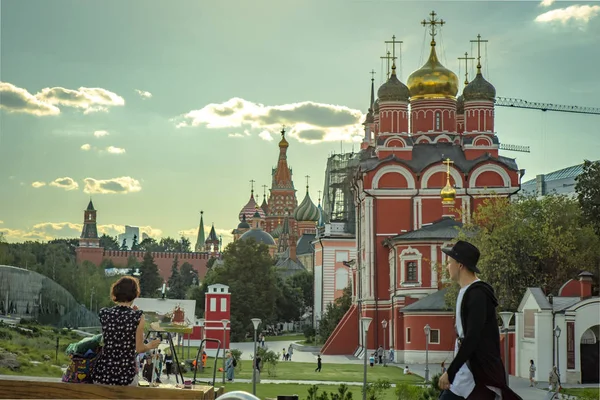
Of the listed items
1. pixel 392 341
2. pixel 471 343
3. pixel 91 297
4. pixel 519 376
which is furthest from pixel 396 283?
pixel 471 343

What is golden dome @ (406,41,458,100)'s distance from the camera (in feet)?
176

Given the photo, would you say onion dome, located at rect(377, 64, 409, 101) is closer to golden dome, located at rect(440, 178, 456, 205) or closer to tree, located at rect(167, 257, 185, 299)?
golden dome, located at rect(440, 178, 456, 205)

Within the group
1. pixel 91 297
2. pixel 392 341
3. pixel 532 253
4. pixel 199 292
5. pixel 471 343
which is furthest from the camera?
pixel 199 292

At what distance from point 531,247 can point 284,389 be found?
14.0 metres

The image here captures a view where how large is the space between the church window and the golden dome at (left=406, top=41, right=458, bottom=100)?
35.8ft

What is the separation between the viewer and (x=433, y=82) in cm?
5362

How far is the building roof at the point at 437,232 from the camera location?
4631cm

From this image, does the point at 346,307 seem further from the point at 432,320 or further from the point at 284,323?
the point at 284,323

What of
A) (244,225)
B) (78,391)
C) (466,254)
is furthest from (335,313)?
(244,225)

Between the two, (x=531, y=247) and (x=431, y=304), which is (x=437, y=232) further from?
(x=531, y=247)

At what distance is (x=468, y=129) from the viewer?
52969 mm

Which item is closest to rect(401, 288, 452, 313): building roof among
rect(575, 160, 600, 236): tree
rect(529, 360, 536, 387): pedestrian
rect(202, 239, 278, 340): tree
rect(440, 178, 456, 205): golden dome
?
rect(440, 178, 456, 205): golden dome

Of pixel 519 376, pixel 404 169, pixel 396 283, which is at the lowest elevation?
pixel 519 376

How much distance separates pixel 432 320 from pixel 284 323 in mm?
46957
